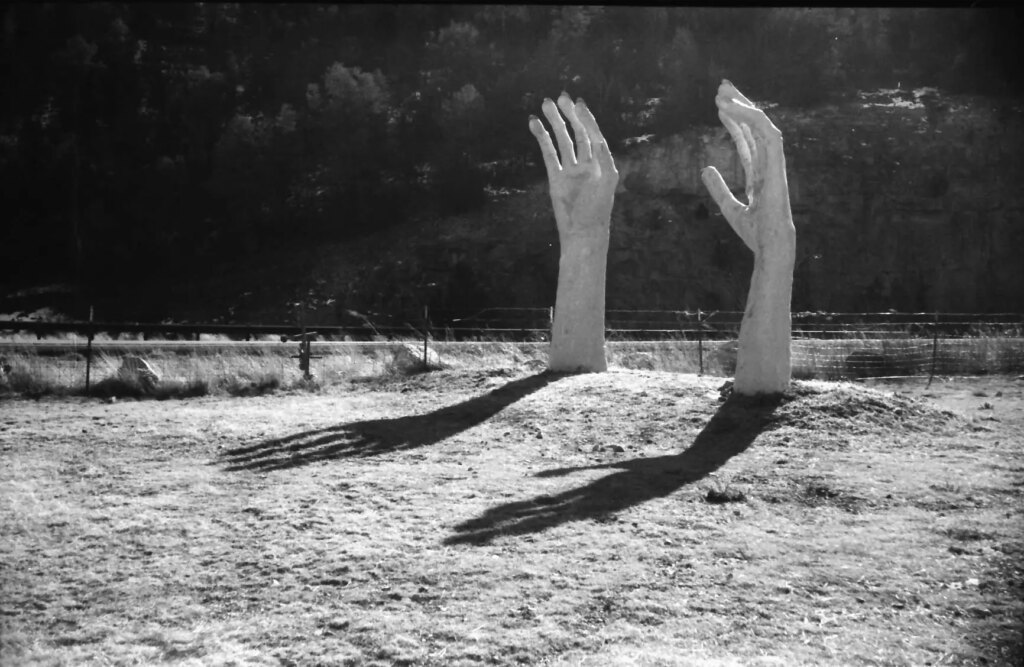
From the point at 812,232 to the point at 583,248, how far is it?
27.2m

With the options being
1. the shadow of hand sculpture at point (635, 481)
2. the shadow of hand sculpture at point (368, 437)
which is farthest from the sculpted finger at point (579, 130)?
the shadow of hand sculpture at point (635, 481)

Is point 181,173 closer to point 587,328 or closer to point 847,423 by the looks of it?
point 587,328

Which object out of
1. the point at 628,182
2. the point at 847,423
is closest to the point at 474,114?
the point at 628,182

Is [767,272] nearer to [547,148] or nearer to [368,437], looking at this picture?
[547,148]

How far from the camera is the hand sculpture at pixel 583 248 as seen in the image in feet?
39.4

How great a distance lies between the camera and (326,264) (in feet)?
122

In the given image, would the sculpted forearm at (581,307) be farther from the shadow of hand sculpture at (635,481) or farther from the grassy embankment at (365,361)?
the shadow of hand sculpture at (635,481)

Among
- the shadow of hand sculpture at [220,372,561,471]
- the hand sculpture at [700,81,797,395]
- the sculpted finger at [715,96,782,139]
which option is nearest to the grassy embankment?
the shadow of hand sculpture at [220,372,561,471]

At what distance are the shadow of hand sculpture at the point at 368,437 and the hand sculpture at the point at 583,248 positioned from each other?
101 cm

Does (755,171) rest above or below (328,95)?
below

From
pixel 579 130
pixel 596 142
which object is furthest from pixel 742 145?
pixel 579 130

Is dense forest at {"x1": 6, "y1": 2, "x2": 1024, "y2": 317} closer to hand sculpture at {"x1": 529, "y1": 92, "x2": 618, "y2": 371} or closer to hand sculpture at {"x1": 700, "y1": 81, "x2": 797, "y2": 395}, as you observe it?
hand sculpture at {"x1": 529, "y1": 92, "x2": 618, "y2": 371}

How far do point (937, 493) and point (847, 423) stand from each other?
200cm

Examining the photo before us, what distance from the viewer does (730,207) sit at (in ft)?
33.3
